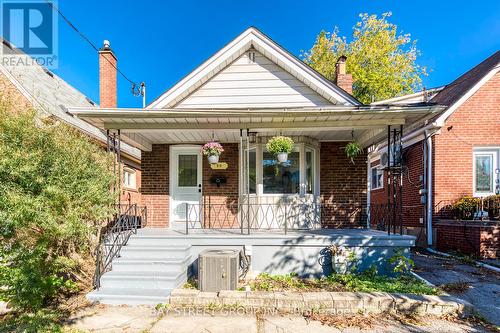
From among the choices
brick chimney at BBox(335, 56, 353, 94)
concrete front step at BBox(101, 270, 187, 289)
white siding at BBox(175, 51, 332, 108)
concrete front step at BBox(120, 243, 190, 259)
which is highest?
brick chimney at BBox(335, 56, 353, 94)

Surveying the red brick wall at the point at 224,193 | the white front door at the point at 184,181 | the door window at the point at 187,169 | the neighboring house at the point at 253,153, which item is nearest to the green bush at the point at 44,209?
the neighboring house at the point at 253,153

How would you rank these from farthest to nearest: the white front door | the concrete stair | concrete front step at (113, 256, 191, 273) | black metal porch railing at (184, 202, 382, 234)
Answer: the white front door → black metal porch railing at (184, 202, 382, 234) → concrete front step at (113, 256, 191, 273) → the concrete stair

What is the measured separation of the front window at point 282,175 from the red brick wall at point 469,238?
5.06m

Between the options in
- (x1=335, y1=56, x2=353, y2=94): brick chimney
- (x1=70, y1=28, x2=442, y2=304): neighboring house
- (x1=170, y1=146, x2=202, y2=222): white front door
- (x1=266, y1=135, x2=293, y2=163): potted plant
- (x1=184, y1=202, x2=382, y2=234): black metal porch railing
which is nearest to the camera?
(x1=266, y1=135, x2=293, y2=163): potted plant

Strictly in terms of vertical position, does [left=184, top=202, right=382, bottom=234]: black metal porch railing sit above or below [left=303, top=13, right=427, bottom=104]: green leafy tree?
below

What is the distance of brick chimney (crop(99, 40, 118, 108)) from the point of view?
9656 millimetres

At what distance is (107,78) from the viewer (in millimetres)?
9922

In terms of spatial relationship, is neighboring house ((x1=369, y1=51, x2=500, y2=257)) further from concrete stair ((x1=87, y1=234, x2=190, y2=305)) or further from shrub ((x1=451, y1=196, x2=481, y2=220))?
concrete stair ((x1=87, y1=234, x2=190, y2=305))

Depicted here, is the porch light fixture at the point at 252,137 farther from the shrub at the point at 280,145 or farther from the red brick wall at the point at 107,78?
the red brick wall at the point at 107,78

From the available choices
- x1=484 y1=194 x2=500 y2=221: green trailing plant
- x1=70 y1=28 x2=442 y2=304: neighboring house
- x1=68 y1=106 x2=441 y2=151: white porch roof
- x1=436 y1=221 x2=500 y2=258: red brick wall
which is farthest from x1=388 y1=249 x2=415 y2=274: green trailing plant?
x1=484 y1=194 x2=500 y2=221: green trailing plant

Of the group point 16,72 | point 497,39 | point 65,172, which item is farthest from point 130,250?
point 497,39

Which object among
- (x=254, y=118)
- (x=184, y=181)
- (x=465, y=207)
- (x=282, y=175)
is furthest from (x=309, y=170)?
(x=465, y=207)

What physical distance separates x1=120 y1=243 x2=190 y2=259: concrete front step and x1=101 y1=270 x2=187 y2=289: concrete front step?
0.48 m

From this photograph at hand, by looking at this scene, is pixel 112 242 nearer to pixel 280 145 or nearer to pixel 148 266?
pixel 148 266
